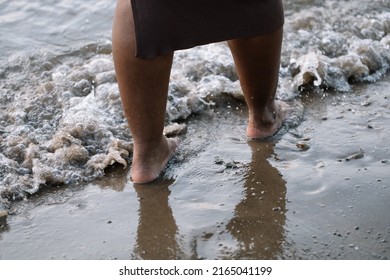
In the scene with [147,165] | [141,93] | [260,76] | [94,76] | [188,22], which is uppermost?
[188,22]

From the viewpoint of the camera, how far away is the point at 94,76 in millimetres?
Answer: 3756

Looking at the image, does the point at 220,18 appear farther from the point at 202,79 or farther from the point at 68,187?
the point at 202,79

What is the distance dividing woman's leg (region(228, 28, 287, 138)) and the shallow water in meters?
0.09

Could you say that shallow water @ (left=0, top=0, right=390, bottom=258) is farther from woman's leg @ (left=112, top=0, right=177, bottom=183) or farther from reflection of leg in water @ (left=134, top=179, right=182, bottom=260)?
woman's leg @ (left=112, top=0, right=177, bottom=183)

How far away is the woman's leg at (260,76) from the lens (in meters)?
2.66

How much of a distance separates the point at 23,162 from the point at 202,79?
1.22m

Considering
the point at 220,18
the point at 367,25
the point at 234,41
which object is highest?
the point at 220,18

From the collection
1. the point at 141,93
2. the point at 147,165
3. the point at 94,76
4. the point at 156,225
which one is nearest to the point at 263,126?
the point at 147,165

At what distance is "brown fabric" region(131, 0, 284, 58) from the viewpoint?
2234mm

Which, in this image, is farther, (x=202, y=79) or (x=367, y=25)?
(x=367, y=25)

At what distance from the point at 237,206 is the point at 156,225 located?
30 centimetres

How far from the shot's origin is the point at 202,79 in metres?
3.65

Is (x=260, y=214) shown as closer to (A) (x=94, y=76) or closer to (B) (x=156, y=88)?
(B) (x=156, y=88)

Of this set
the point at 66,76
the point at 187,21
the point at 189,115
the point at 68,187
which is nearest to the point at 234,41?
the point at 187,21
